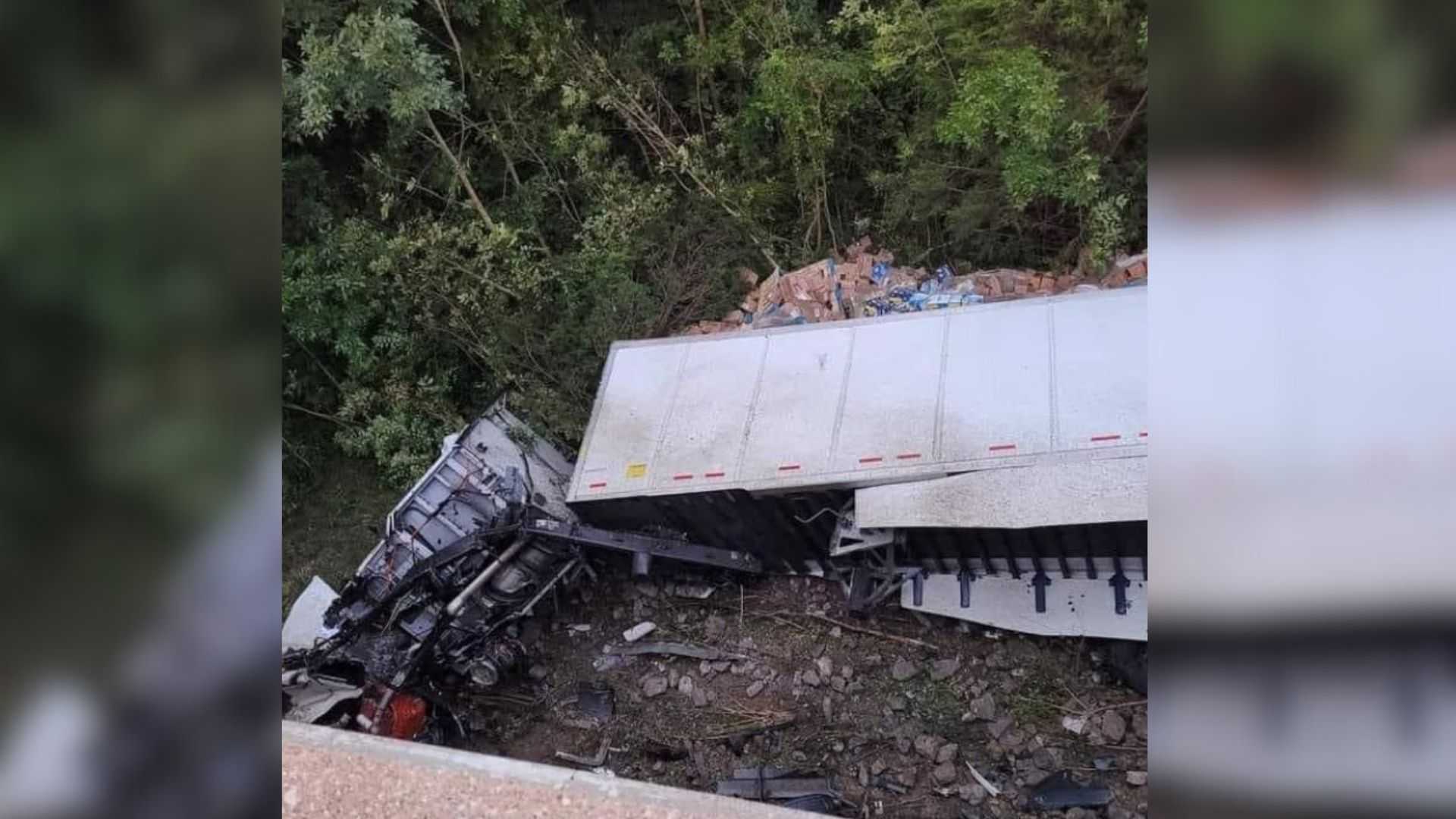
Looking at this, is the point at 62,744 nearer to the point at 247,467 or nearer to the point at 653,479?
the point at 247,467

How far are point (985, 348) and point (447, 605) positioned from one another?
157 inches

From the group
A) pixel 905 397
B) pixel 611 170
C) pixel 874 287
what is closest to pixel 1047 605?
pixel 905 397

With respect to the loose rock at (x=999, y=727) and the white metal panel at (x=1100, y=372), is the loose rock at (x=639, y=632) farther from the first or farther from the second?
the white metal panel at (x=1100, y=372)

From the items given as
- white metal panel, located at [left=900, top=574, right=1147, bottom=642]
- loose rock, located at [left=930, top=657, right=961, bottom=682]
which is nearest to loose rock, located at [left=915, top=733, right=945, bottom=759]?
loose rock, located at [left=930, top=657, right=961, bottom=682]

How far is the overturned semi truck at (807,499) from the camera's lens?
521 centimetres

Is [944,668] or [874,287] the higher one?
[874,287]

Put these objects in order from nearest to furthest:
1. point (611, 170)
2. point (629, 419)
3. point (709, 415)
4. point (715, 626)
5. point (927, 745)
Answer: point (927, 745), point (709, 415), point (629, 419), point (715, 626), point (611, 170)

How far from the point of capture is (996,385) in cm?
548

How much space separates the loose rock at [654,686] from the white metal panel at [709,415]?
1572mm

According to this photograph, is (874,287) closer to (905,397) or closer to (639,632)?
(905,397)

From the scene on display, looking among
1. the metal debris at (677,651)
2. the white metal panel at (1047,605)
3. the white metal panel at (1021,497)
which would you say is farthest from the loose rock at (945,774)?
the white metal panel at (1021,497)

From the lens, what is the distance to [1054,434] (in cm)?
515

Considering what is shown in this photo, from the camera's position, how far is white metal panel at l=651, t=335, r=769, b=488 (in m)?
5.66

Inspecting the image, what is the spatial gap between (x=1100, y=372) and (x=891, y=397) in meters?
1.26
